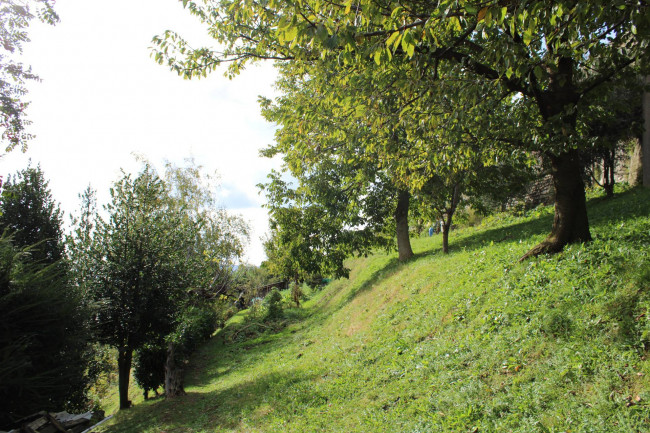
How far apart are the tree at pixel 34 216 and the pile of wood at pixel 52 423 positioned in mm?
9825

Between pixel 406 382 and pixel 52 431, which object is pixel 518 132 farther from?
pixel 52 431

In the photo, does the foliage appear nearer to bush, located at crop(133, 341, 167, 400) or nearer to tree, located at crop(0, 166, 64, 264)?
bush, located at crop(133, 341, 167, 400)

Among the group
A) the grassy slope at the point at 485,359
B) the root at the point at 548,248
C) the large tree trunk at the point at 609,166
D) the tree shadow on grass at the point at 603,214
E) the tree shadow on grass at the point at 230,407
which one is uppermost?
the large tree trunk at the point at 609,166

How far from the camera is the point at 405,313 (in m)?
10.4

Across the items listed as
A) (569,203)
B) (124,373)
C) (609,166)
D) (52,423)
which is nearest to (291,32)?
(569,203)

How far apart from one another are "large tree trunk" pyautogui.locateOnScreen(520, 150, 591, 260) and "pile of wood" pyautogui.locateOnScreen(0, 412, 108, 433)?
11.0 meters

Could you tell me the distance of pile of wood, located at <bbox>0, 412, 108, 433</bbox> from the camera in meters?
7.14

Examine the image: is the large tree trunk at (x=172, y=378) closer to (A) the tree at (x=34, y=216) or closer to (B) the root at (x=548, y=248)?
(A) the tree at (x=34, y=216)

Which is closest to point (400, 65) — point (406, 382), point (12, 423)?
point (406, 382)

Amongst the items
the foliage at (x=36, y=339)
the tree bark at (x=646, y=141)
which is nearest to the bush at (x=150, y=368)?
the foliage at (x=36, y=339)

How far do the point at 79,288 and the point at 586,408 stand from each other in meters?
12.5

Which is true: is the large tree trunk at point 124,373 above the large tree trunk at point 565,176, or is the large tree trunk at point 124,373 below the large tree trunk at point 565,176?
below

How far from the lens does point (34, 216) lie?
16484mm

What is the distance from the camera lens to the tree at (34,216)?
51.9 ft
